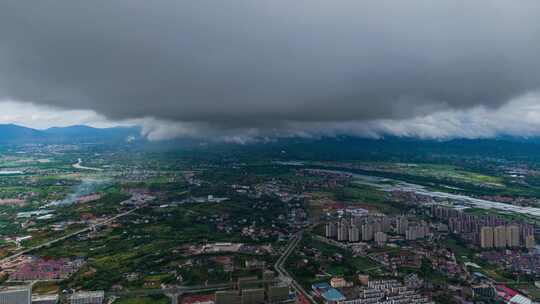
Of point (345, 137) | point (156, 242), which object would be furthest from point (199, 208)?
point (345, 137)

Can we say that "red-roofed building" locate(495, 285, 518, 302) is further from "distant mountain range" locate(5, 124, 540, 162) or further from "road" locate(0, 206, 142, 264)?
"distant mountain range" locate(5, 124, 540, 162)

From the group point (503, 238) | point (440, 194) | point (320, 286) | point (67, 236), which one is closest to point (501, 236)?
point (503, 238)

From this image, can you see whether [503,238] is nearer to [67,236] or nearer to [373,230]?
[373,230]

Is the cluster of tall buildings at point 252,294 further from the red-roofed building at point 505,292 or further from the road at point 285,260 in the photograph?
the red-roofed building at point 505,292

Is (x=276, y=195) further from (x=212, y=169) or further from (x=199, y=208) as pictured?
(x=212, y=169)

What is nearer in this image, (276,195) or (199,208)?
(199,208)

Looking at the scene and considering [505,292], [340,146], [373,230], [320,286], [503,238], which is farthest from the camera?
[340,146]

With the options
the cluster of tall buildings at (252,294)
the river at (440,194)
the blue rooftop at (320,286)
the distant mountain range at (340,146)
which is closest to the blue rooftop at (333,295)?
the blue rooftop at (320,286)

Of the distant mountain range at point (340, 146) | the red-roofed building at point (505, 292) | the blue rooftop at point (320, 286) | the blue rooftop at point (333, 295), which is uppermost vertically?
the distant mountain range at point (340, 146)
